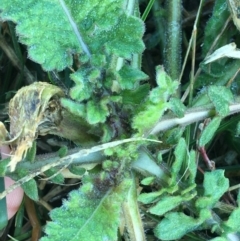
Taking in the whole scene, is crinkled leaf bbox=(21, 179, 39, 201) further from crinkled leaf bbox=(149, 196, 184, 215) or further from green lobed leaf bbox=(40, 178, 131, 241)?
crinkled leaf bbox=(149, 196, 184, 215)

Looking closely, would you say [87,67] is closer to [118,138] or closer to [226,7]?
[118,138]

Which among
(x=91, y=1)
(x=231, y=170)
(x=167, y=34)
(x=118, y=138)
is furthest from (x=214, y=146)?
(x=91, y=1)

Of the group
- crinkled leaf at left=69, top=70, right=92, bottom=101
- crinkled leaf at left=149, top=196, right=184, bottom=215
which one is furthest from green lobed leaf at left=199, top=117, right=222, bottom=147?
crinkled leaf at left=69, top=70, right=92, bottom=101

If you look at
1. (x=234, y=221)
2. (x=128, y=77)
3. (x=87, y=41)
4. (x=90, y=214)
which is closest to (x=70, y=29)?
(x=87, y=41)

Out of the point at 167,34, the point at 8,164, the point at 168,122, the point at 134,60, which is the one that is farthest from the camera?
the point at 167,34

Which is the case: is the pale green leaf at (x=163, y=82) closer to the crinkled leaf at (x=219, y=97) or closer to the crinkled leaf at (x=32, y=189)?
the crinkled leaf at (x=219, y=97)

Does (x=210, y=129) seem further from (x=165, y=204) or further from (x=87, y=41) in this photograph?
(x=87, y=41)
